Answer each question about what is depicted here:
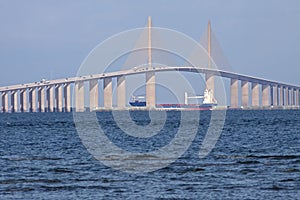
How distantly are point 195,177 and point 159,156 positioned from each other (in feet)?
21.7

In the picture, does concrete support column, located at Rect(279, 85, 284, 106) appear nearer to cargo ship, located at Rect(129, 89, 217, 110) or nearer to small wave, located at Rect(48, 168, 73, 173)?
cargo ship, located at Rect(129, 89, 217, 110)

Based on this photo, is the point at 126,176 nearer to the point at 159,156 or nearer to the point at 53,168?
the point at 53,168

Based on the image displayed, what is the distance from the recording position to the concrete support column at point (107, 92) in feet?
324

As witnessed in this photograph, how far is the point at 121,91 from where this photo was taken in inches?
3880

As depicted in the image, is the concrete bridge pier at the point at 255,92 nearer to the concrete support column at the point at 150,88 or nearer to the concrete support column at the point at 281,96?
the concrete support column at the point at 281,96

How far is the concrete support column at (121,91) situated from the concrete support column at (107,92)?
1330mm

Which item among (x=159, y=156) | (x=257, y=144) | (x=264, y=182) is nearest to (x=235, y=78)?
(x=257, y=144)

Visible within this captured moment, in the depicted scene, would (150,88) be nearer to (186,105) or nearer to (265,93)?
(265,93)

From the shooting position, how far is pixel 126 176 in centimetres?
1997

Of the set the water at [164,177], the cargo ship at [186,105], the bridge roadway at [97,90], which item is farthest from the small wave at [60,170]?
the cargo ship at [186,105]

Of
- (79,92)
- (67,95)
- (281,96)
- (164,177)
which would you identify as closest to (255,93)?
(281,96)

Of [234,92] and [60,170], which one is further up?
[234,92]

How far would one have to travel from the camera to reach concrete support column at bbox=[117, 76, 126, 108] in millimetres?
96306

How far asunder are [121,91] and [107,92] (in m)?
2.74
